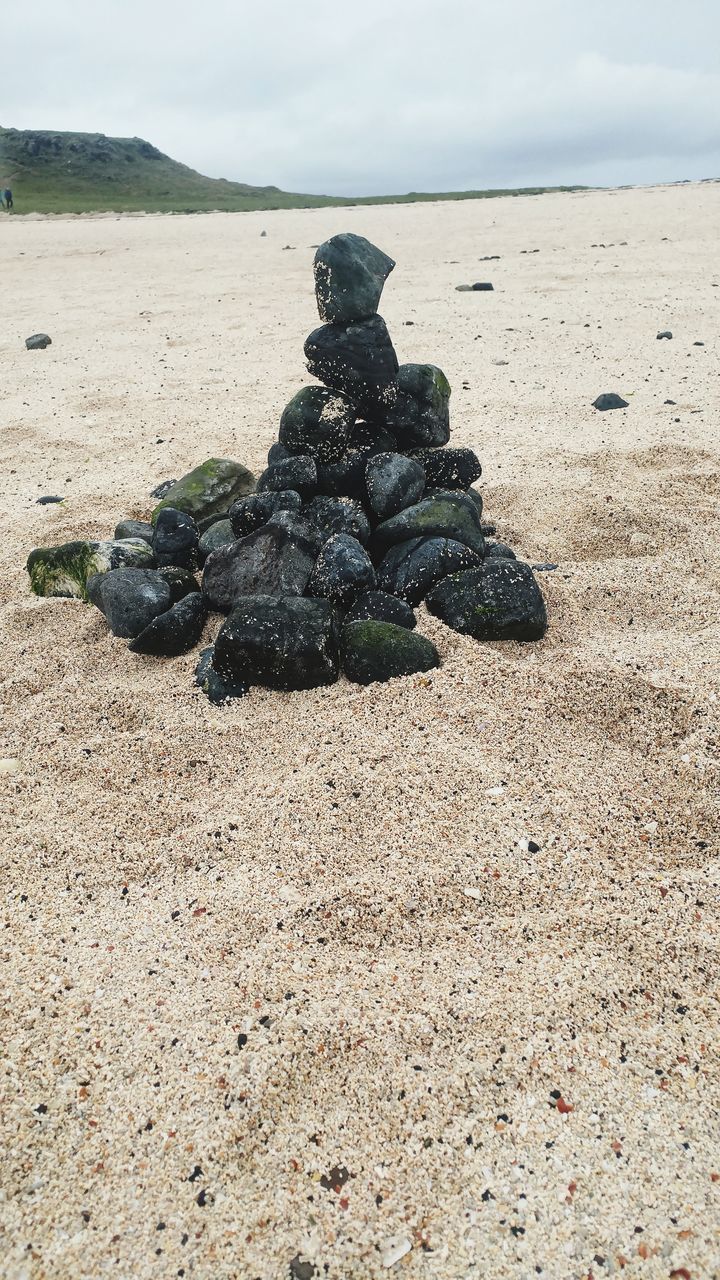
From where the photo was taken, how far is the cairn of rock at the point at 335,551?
3.47 m

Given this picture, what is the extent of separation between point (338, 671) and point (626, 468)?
310 cm

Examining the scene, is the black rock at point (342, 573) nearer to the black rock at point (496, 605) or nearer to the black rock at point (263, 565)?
the black rock at point (263, 565)

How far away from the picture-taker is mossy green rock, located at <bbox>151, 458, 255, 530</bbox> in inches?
189

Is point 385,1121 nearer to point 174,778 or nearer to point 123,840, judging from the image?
point 123,840

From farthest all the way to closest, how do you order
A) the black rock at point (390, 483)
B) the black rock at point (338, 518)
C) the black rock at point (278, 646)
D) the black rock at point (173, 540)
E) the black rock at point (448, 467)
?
the black rock at point (448, 467) < the black rock at point (173, 540) < the black rock at point (390, 483) < the black rock at point (338, 518) < the black rock at point (278, 646)

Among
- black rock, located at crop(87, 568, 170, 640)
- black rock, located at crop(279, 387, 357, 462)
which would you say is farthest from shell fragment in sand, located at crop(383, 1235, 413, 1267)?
black rock, located at crop(279, 387, 357, 462)

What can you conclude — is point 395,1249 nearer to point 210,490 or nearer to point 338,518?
point 338,518

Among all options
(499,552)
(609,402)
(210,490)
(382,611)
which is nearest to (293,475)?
(210,490)

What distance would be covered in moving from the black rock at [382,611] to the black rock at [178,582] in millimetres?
922

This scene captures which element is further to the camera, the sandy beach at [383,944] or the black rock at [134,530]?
the black rock at [134,530]

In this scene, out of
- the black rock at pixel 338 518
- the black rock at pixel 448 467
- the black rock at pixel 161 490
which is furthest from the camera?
the black rock at pixel 161 490

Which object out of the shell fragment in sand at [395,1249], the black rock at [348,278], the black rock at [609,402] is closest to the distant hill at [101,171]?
the black rock at [609,402]

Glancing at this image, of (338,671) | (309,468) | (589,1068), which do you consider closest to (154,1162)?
(589,1068)

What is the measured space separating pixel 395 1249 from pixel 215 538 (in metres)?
3.34
